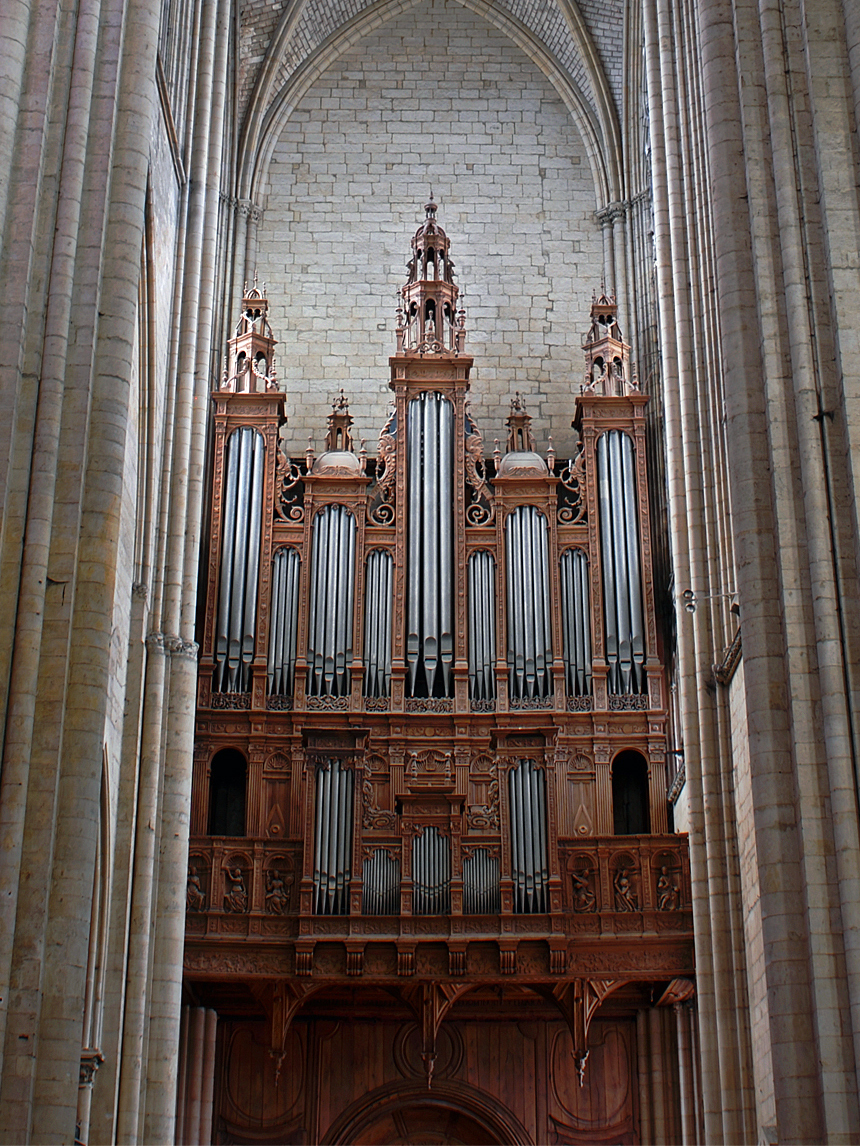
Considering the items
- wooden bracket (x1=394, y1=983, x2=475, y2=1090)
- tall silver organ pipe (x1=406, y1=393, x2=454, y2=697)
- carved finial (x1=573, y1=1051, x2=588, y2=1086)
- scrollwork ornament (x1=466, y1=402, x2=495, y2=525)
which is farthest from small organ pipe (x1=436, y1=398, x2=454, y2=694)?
carved finial (x1=573, y1=1051, x2=588, y2=1086)

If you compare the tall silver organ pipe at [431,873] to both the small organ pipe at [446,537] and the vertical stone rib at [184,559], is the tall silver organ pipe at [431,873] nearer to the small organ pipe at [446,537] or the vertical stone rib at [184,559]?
the small organ pipe at [446,537]

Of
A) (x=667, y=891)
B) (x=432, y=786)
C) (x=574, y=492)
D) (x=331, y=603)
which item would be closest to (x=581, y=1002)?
(x=667, y=891)

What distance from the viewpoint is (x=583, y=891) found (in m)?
14.9

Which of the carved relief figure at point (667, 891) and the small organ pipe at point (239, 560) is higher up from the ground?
the small organ pipe at point (239, 560)

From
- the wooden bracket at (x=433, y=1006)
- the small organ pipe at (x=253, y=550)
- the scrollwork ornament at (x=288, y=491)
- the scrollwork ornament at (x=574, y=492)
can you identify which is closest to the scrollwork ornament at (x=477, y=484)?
the scrollwork ornament at (x=574, y=492)

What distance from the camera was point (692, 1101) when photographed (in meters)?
15.6

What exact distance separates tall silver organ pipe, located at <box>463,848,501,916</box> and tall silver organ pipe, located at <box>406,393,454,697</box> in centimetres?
226

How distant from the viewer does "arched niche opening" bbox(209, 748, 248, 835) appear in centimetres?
1642

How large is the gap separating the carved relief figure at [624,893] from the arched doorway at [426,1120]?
293cm

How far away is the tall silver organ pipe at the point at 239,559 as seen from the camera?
54.7 feet

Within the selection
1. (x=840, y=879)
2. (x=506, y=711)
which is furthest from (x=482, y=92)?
(x=840, y=879)

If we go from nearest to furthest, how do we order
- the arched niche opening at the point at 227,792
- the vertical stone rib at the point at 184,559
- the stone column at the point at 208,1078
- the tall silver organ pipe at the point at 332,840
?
the vertical stone rib at the point at 184,559, the tall silver organ pipe at the point at 332,840, the stone column at the point at 208,1078, the arched niche opening at the point at 227,792

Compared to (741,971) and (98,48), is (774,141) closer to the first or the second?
(98,48)

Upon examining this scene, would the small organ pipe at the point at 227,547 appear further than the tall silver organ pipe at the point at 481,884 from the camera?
Yes
